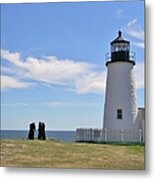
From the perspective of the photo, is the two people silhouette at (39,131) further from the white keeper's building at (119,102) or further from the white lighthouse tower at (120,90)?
the white lighthouse tower at (120,90)

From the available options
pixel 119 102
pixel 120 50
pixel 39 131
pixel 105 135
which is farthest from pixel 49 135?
pixel 120 50

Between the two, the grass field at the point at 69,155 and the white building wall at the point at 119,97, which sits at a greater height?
the white building wall at the point at 119,97

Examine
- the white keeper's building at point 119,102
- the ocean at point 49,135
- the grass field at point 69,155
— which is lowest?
the grass field at point 69,155

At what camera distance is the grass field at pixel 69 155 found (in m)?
2.63

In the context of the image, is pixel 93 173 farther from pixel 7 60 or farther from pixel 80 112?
pixel 7 60

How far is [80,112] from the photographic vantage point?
2689mm

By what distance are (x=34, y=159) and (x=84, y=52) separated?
2.08 ft

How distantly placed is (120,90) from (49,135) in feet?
1.48

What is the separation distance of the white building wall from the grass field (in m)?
0.13

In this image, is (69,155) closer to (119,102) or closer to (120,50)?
(119,102)

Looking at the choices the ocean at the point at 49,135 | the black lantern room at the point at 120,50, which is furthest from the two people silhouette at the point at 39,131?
the black lantern room at the point at 120,50

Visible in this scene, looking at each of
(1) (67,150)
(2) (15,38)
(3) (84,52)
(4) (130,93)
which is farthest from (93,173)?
(2) (15,38)

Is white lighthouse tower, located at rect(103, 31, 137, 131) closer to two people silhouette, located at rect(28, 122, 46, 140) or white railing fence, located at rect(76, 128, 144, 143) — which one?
white railing fence, located at rect(76, 128, 144, 143)

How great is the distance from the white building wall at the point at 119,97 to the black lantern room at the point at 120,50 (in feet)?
0.09
